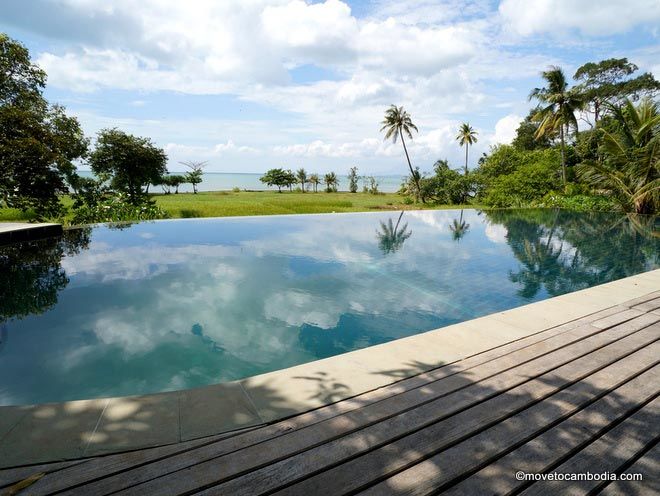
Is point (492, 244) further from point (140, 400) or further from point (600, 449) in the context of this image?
point (140, 400)

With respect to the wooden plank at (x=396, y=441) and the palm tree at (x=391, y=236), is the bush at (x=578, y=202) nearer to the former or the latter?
the palm tree at (x=391, y=236)

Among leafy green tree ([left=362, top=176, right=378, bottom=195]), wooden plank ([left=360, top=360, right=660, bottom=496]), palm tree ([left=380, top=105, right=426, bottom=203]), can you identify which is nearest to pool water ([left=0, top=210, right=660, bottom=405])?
wooden plank ([left=360, top=360, right=660, bottom=496])

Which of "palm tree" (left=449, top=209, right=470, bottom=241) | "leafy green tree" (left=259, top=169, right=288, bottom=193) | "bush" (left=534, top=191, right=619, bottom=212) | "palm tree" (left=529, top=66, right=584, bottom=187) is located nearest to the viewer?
"palm tree" (left=449, top=209, right=470, bottom=241)

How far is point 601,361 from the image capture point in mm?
2998

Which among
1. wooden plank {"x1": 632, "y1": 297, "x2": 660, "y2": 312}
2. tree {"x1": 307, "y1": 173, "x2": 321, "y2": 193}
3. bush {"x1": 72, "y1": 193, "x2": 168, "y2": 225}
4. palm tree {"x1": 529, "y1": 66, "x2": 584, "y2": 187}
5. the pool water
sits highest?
palm tree {"x1": 529, "y1": 66, "x2": 584, "y2": 187}

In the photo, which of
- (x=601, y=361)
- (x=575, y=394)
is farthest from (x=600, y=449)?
(x=601, y=361)

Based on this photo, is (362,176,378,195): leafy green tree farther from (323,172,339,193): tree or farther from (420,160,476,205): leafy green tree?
(420,160,476,205): leafy green tree

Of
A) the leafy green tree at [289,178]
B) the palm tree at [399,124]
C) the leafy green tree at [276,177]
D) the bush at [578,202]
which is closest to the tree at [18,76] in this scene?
the bush at [578,202]

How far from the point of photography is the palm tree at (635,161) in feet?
50.3

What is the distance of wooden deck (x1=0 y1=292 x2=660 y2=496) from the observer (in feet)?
5.79

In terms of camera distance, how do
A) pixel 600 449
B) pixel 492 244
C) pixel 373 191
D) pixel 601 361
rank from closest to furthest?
pixel 600 449
pixel 601 361
pixel 492 244
pixel 373 191

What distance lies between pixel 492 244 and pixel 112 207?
586 inches

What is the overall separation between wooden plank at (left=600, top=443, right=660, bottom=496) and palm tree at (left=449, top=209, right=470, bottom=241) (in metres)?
10.9

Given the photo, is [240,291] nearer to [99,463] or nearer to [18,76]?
[99,463]
